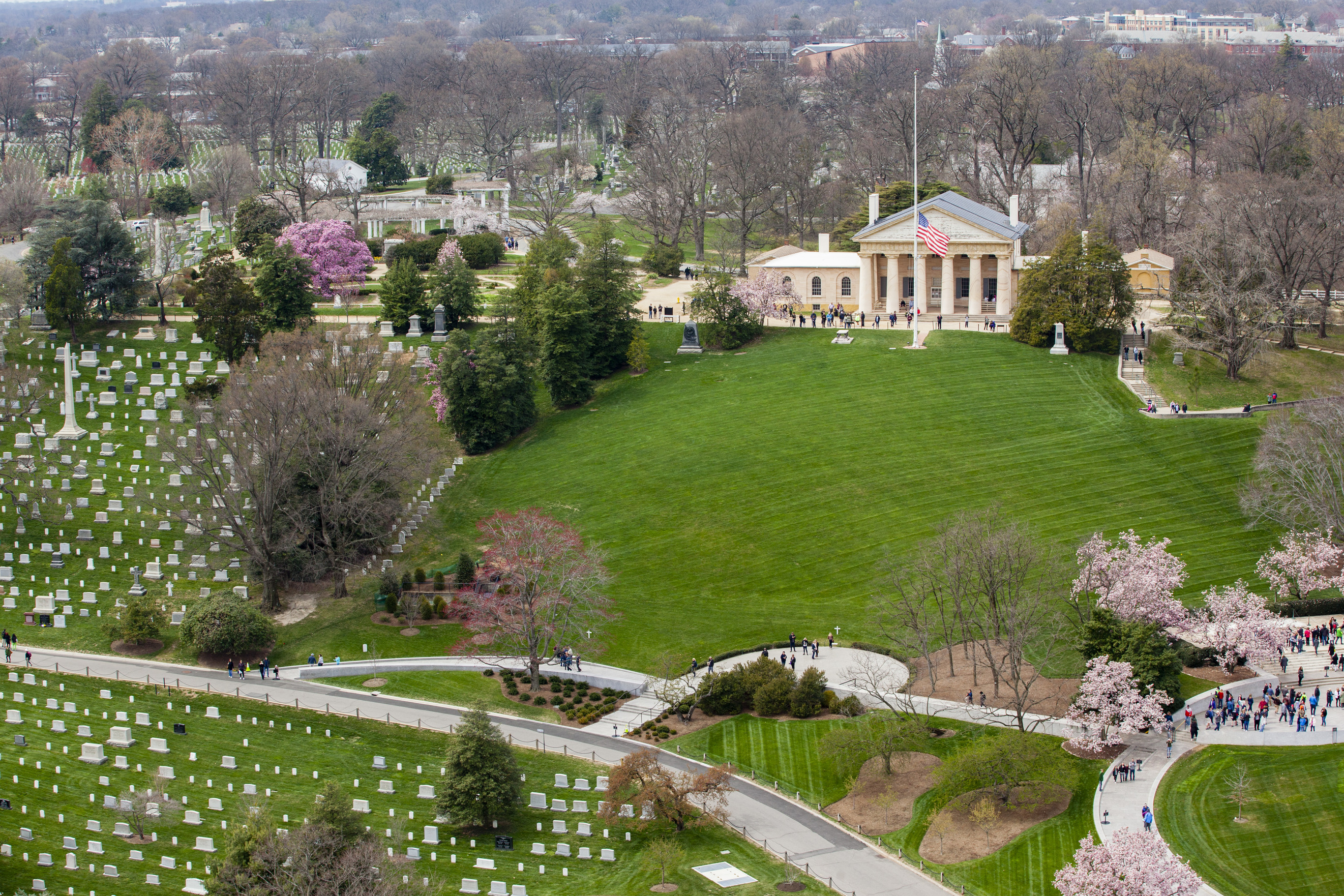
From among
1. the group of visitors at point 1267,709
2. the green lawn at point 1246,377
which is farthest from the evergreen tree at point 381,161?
the group of visitors at point 1267,709

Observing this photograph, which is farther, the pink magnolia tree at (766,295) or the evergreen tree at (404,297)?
the evergreen tree at (404,297)

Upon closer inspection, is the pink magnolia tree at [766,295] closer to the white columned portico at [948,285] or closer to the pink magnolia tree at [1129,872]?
the white columned portico at [948,285]

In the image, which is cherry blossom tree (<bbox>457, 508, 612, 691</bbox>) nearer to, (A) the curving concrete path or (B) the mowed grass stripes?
(B) the mowed grass stripes

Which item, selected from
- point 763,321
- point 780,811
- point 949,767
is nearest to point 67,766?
point 780,811

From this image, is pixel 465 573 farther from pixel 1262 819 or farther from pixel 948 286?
pixel 948 286

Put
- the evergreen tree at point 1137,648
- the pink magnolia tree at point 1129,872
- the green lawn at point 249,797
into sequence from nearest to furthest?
1. the pink magnolia tree at point 1129,872
2. the green lawn at point 249,797
3. the evergreen tree at point 1137,648

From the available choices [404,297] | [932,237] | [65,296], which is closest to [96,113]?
[65,296]

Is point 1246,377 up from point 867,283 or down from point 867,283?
down
